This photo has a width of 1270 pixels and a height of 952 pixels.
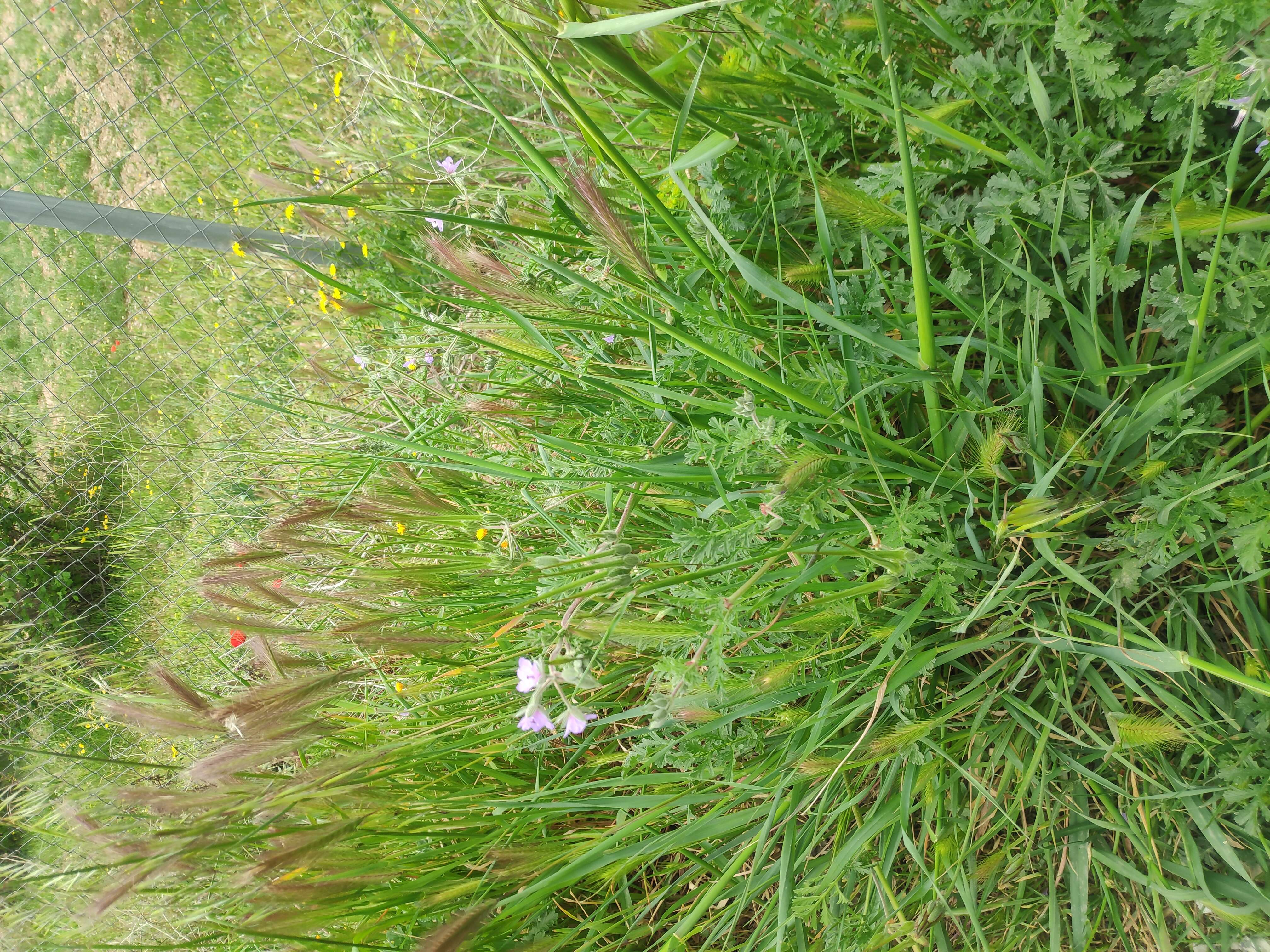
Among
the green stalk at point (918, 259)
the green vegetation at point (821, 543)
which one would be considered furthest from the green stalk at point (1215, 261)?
the green stalk at point (918, 259)

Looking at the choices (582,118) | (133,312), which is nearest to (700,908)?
(582,118)

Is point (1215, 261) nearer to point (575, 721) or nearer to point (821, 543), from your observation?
point (821, 543)

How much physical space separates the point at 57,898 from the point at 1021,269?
214 cm

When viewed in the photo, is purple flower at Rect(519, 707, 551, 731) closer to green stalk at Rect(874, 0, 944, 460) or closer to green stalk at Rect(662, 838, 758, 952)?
green stalk at Rect(662, 838, 758, 952)

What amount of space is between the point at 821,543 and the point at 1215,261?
2.05 ft

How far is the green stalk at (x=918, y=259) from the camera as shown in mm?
837

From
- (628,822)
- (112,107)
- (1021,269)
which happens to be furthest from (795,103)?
(112,107)

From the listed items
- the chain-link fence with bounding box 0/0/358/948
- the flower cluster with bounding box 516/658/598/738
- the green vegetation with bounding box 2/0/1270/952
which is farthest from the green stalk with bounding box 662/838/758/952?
the chain-link fence with bounding box 0/0/358/948

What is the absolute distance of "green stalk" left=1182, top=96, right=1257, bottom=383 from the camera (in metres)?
0.96

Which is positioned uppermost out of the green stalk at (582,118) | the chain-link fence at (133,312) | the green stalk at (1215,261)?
the green stalk at (582,118)

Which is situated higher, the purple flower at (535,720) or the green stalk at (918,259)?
the green stalk at (918,259)

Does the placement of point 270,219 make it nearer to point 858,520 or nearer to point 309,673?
point 309,673

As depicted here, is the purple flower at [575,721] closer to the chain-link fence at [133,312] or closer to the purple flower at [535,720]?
the purple flower at [535,720]

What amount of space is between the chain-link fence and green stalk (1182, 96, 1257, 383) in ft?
7.83
